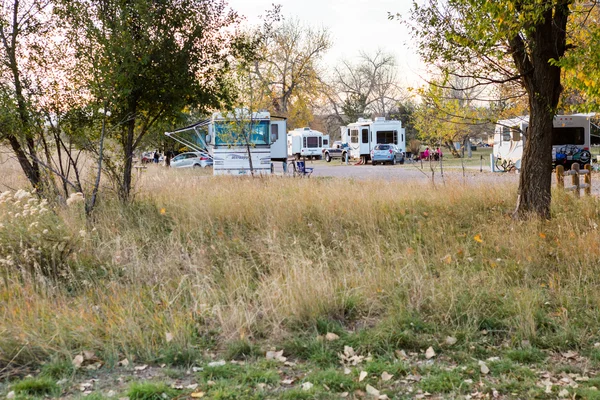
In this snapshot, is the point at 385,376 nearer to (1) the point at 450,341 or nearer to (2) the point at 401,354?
(2) the point at 401,354

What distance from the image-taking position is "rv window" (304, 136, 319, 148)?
4414 cm

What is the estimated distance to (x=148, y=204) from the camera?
10797mm

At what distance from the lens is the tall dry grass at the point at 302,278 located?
4.95 metres

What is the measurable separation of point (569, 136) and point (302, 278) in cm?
1982

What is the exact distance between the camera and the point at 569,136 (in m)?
22.8

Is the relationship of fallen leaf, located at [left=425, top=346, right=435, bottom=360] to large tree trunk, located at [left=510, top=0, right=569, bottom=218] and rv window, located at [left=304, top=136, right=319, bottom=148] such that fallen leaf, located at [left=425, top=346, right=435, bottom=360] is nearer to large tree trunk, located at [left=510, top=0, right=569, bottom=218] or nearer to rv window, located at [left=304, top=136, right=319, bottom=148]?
large tree trunk, located at [left=510, top=0, right=569, bottom=218]

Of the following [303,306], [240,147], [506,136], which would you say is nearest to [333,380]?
[303,306]

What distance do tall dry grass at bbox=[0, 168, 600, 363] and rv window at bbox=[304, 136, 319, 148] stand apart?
33884 mm

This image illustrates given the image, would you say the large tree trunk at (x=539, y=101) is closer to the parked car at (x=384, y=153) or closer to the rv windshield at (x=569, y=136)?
the rv windshield at (x=569, y=136)

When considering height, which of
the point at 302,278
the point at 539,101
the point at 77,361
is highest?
the point at 539,101

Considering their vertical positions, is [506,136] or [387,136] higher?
[387,136]

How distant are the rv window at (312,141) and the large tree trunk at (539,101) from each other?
34778mm

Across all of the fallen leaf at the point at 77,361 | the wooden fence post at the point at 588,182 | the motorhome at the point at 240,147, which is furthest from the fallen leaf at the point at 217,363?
the motorhome at the point at 240,147

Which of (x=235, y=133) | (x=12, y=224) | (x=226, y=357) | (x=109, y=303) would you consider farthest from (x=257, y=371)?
(x=235, y=133)
